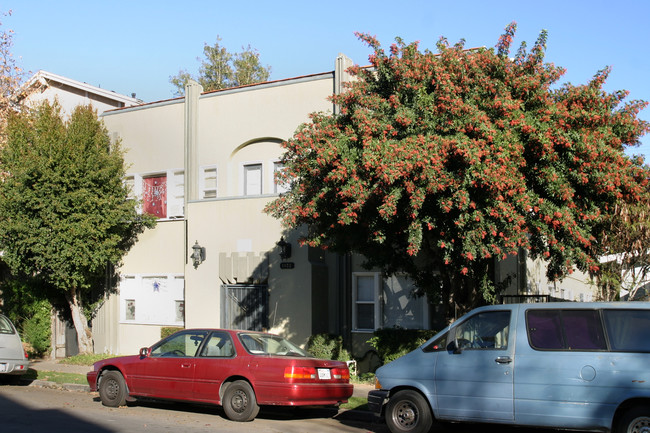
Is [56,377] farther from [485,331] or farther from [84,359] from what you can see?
[485,331]

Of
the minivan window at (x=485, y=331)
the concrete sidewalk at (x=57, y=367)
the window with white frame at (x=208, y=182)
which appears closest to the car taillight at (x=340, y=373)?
the minivan window at (x=485, y=331)

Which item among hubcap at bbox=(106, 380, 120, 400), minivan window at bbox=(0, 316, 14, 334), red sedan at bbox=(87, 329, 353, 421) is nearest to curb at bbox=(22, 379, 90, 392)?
minivan window at bbox=(0, 316, 14, 334)

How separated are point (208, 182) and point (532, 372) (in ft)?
43.5

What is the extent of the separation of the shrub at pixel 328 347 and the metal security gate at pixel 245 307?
5.72 feet

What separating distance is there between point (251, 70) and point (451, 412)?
105ft

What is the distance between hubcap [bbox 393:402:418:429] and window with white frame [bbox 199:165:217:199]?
11.7 m

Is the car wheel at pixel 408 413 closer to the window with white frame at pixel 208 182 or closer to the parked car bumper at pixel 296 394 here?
the parked car bumper at pixel 296 394

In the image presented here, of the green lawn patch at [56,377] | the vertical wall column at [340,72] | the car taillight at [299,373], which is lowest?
the green lawn patch at [56,377]

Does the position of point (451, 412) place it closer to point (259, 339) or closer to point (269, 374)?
point (269, 374)

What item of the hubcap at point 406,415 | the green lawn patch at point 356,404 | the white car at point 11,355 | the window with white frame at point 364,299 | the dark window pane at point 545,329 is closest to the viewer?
the dark window pane at point 545,329

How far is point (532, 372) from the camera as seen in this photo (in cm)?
855

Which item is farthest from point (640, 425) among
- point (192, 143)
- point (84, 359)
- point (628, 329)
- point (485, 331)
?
point (84, 359)

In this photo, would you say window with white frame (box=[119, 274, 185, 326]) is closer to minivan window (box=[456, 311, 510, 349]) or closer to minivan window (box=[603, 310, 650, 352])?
minivan window (box=[456, 311, 510, 349])

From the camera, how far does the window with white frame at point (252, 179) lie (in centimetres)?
1925
